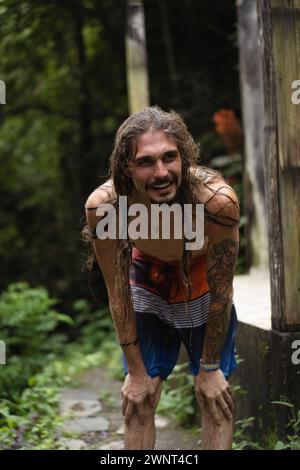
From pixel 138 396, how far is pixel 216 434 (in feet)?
1.13

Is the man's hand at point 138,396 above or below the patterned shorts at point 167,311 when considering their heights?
below

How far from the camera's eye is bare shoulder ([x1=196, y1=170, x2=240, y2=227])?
112 inches

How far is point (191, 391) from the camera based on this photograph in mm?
4645

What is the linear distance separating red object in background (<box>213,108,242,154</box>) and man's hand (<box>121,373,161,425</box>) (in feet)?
13.1

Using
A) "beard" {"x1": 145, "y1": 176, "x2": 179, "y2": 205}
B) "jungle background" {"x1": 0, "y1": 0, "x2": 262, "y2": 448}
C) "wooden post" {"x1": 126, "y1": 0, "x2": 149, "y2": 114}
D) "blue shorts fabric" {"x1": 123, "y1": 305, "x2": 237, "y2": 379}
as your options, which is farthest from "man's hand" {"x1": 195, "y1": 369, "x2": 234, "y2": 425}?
"wooden post" {"x1": 126, "y1": 0, "x2": 149, "y2": 114}

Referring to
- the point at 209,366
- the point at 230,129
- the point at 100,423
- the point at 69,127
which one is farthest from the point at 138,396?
the point at 69,127

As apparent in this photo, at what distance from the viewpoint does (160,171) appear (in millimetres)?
2680

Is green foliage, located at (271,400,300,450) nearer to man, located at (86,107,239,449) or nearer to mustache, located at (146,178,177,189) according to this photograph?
man, located at (86,107,239,449)

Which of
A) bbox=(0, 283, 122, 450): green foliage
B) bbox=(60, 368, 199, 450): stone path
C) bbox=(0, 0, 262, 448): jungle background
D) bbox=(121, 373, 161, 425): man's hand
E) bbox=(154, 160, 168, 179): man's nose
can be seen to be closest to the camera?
bbox=(154, 160, 168, 179): man's nose

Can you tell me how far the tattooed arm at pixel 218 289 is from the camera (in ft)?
9.41

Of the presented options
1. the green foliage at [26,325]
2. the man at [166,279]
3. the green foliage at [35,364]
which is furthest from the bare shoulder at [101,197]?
the green foliage at [26,325]

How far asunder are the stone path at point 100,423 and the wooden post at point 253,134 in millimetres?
1636

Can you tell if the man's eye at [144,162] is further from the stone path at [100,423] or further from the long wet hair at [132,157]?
the stone path at [100,423]

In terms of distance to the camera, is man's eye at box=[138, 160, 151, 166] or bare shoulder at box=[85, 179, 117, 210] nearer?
man's eye at box=[138, 160, 151, 166]
